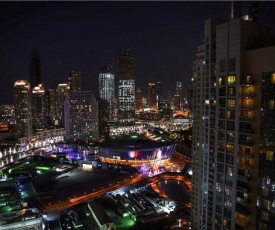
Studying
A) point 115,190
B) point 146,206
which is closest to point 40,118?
point 115,190

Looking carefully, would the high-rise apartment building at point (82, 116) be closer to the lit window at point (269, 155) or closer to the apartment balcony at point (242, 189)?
the apartment balcony at point (242, 189)

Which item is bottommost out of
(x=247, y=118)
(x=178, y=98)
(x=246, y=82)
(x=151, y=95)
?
(x=247, y=118)

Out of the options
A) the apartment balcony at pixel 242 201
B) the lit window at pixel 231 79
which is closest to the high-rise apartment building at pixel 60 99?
the lit window at pixel 231 79

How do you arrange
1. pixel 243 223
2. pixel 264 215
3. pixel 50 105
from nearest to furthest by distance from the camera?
pixel 264 215
pixel 243 223
pixel 50 105

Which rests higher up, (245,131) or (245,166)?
(245,131)

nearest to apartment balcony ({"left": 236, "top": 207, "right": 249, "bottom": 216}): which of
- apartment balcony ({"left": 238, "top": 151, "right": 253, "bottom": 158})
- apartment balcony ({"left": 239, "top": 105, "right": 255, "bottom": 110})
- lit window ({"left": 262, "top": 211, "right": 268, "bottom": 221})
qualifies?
lit window ({"left": 262, "top": 211, "right": 268, "bottom": 221})

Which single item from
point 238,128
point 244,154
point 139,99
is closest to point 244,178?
point 244,154

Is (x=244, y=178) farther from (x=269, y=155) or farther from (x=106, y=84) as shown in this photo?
(x=106, y=84)

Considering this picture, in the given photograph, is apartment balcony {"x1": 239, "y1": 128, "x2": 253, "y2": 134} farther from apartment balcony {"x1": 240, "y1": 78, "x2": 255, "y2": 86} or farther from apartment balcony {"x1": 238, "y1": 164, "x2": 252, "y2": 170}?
apartment balcony {"x1": 240, "y1": 78, "x2": 255, "y2": 86}

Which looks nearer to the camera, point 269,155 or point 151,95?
point 269,155
